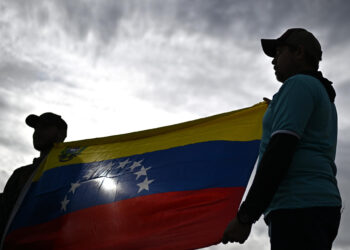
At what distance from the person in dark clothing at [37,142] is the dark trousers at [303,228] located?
4119 millimetres

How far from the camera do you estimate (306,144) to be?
2.24 meters

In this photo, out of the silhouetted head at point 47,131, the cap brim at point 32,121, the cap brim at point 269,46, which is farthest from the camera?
the cap brim at point 32,121

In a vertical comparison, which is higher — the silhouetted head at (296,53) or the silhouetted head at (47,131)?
the silhouetted head at (47,131)

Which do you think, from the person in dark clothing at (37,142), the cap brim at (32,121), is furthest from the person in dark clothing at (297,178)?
the cap brim at (32,121)

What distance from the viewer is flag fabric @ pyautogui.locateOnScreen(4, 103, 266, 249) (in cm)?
459

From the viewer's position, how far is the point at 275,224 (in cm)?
217

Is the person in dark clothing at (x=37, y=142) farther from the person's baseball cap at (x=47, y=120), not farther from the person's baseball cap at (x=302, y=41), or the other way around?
the person's baseball cap at (x=302, y=41)

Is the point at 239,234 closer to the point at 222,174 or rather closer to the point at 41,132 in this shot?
the point at 222,174

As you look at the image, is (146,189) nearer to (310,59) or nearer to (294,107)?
(310,59)

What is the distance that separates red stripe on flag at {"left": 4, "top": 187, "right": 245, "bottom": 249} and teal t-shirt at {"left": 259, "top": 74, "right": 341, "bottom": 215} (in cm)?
228

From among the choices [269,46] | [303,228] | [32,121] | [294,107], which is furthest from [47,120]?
[303,228]

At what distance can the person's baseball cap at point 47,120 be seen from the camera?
20.0 ft

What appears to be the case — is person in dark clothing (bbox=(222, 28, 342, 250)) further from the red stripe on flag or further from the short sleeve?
the red stripe on flag

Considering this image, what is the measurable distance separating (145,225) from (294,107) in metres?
2.90
